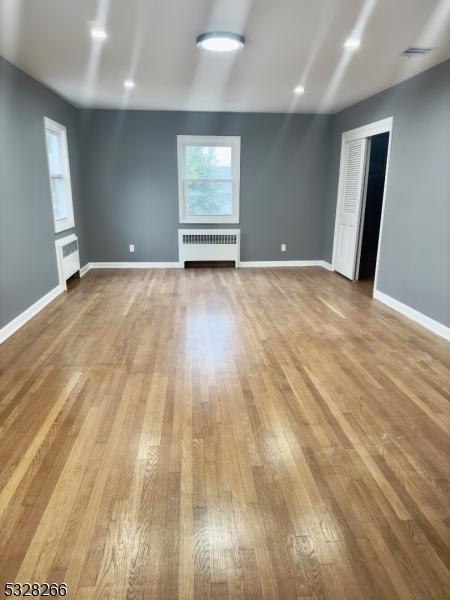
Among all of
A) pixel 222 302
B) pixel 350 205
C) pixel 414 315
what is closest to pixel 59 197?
pixel 222 302

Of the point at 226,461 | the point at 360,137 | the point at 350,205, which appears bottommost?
the point at 226,461

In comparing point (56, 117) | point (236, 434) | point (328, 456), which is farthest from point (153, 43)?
point (328, 456)

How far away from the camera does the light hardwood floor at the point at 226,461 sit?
4.83 feet

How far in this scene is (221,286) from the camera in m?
5.62

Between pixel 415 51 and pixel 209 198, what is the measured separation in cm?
381

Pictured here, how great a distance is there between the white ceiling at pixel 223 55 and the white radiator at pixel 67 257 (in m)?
1.92

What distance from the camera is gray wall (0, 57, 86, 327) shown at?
3.71 m

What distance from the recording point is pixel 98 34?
297cm

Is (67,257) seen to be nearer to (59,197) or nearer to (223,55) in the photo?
(59,197)

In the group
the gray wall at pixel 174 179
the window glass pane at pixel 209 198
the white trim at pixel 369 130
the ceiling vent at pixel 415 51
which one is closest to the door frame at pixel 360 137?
the white trim at pixel 369 130

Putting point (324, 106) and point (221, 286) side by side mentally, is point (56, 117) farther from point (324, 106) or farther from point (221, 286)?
point (324, 106)

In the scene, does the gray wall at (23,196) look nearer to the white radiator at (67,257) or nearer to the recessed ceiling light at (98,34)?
the white radiator at (67,257)

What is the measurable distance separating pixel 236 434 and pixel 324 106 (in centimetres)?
526

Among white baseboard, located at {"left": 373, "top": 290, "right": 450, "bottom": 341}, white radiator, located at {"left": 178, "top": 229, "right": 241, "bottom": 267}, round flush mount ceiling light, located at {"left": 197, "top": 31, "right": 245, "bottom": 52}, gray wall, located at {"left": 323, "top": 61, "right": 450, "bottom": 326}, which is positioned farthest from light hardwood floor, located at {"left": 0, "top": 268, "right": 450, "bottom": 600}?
white radiator, located at {"left": 178, "top": 229, "right": 241, "bottom": 267}
